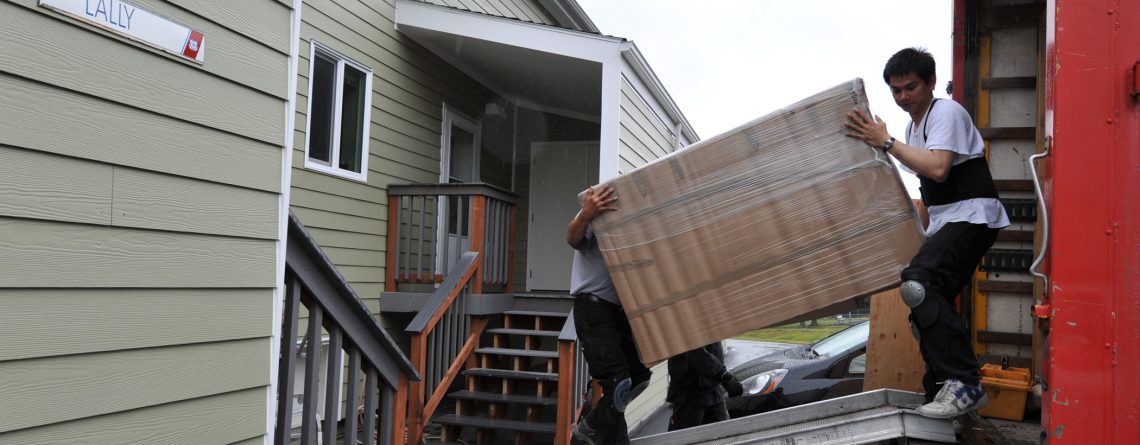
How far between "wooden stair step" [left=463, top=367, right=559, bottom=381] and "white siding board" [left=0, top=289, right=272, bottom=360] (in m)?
4.16

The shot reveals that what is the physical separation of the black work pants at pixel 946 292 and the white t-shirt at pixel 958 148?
0.04 meters

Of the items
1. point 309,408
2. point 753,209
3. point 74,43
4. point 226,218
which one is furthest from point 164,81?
point 753,209

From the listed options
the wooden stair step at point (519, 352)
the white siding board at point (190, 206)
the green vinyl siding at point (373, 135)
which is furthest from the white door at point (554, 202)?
the white siding board at point (190, 206)

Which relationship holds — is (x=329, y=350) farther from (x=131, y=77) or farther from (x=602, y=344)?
(x=131, y=77)

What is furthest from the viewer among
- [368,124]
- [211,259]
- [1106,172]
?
[368,124]

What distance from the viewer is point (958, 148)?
2.53m

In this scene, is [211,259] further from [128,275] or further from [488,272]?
[488,272]

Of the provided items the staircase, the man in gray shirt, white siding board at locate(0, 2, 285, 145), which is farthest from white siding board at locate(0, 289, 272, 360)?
the staircase

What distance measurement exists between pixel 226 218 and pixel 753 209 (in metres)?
1.82

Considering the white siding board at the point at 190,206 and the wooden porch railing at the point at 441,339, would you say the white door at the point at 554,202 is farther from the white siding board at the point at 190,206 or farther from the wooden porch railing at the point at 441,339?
the white siding board at the point at 190,206

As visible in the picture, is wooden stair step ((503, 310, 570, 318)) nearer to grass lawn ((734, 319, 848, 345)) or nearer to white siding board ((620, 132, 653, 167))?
white siding board ((620, 132, 653, 167))

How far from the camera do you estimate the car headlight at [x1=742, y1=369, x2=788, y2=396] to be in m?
6.00

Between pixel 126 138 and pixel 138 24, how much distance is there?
0.35 metres

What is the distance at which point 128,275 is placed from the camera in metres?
2.26
